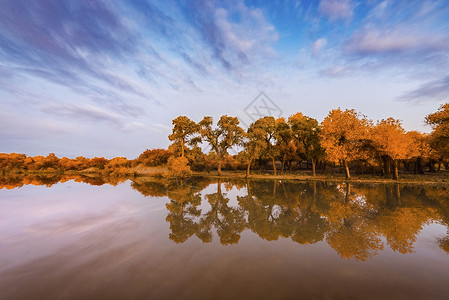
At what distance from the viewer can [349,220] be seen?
10.0 meters

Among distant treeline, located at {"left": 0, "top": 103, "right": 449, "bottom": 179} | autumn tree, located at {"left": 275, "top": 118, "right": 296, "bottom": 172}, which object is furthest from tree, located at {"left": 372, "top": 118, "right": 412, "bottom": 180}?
autumn tree, located at {"left": 275, "top": 118, "right": 296, "bottom": 172}

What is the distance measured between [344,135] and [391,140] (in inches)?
249

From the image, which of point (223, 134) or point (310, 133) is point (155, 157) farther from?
point (310, 133)

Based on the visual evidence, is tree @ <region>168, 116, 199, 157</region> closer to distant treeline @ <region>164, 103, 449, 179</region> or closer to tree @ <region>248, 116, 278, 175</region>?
distant treeline @ <region>164, 103, 449, 179</region>

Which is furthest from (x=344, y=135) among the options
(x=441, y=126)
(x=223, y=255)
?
(x=223, y=255)

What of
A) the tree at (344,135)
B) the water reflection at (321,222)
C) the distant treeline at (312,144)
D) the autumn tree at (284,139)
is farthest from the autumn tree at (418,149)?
the water reflection at (321,222)

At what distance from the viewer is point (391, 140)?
29.2 metres

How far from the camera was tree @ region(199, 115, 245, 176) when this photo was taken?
138 ft

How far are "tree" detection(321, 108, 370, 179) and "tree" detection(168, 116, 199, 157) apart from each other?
95.0 ft

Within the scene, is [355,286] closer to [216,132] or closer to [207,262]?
[207,262]

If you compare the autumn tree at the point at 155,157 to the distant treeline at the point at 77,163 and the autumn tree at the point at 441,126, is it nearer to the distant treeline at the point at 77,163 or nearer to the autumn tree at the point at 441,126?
the distant treeline at the point at 77,163

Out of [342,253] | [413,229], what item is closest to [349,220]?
[413,229]

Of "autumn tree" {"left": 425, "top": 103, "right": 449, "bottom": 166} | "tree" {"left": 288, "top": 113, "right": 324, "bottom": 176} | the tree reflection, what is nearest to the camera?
the tree reflection

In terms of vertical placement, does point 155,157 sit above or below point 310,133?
below
